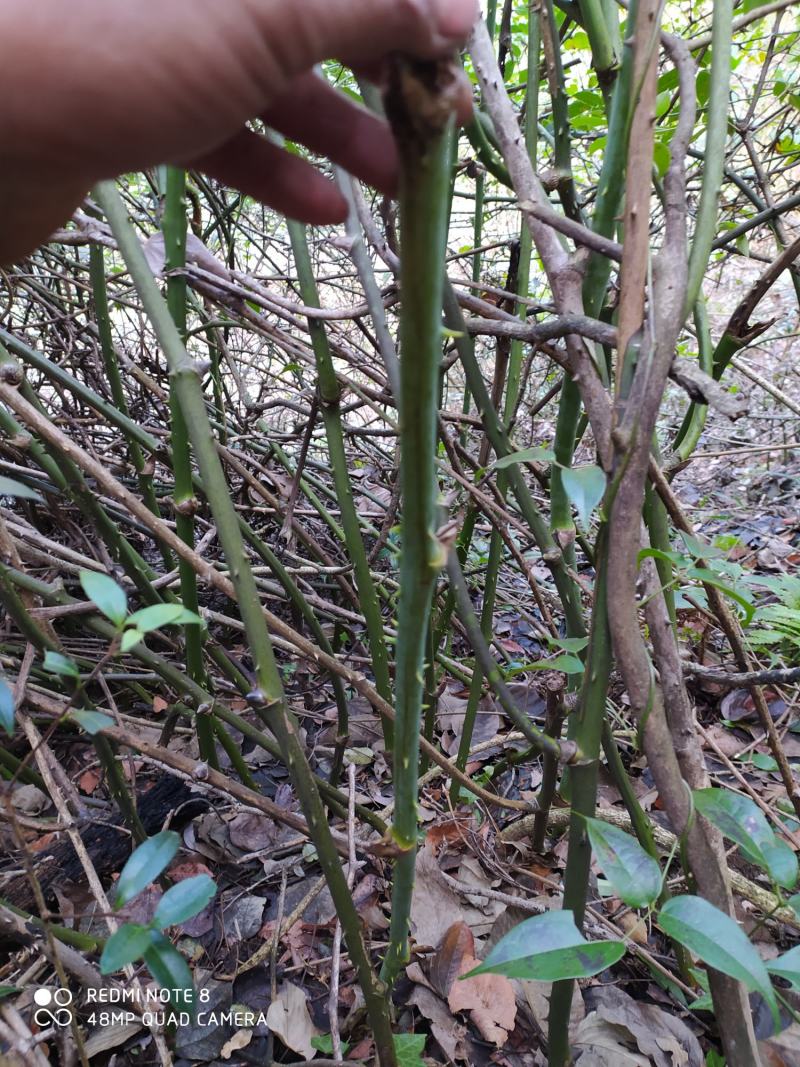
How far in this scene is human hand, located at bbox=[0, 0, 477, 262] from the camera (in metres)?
0.22

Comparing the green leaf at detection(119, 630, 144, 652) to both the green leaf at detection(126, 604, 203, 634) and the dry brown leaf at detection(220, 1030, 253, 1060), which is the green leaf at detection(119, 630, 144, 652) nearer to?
the green leaf at detection(126, 604, 203, 634)

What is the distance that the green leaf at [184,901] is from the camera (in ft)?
1.55

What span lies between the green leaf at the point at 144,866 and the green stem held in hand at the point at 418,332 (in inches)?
9.2

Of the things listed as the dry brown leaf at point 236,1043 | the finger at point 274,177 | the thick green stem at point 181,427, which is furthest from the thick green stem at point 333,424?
the dry brown leaf at point 236,1043

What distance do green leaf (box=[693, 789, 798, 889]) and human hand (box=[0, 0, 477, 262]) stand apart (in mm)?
503

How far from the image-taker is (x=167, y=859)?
491 millimetres

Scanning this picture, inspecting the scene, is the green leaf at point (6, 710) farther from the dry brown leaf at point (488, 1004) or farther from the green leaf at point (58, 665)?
the dry brown leaf at point (488, 1004)

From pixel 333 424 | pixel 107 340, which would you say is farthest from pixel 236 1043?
pixel 107 340

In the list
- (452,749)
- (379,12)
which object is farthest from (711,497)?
(379,12)

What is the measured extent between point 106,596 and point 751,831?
1.65 ft

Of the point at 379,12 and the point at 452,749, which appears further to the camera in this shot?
the point at 452,749

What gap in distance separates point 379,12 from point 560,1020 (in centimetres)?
76

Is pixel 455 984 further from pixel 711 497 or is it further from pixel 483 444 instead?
pixel 711 497

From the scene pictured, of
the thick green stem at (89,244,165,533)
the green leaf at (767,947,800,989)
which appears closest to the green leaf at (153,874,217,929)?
the green leaf at (767,947,800,989)
